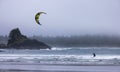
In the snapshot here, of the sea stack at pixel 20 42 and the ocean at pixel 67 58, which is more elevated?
the sea stack at pixel 20 42

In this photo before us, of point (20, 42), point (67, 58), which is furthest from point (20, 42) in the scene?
point (67, 58)

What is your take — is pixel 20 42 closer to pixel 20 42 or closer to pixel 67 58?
pixel 20 42

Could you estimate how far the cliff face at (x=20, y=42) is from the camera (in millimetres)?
151500

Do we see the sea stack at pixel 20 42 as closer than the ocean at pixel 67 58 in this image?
No

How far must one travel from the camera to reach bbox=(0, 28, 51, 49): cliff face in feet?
497

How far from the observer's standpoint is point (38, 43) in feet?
508

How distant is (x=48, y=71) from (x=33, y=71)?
1287 millimetres

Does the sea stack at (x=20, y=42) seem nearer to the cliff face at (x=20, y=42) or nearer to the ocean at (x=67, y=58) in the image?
the cliff face at (x=20, y=42)

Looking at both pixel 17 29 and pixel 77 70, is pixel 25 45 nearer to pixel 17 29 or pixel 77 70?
pixel 17 29

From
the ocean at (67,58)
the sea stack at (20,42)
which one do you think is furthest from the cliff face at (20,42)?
the ocean at (67,58)

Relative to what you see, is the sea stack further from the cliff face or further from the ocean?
the ocean

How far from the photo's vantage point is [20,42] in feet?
502

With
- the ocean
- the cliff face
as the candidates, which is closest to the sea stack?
the cliff face

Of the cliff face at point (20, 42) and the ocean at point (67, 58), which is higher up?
the cliff face at point (20, 42)
